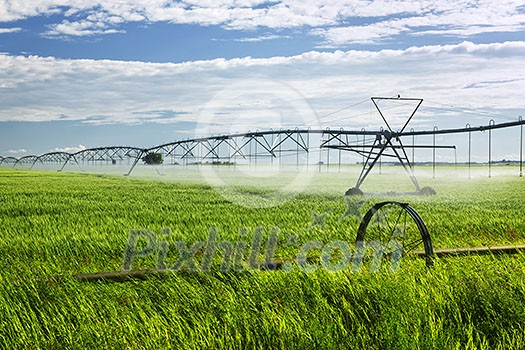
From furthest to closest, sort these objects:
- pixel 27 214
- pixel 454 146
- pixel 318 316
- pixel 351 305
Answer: pixel 454 146
pixel 27 214
pixel 351 305
pixel 318 316

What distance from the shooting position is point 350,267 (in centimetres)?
662

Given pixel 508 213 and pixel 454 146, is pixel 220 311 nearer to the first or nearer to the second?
pixel 508 213

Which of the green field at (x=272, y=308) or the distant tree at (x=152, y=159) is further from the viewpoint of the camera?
the distant tree at (x=152, y=159)

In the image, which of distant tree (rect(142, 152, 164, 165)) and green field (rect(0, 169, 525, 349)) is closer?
green field (rect(0, 169, 525, 349))

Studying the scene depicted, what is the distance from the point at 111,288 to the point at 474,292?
3666 millimetres

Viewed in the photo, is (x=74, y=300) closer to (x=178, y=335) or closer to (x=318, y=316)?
(x=178, y=335)

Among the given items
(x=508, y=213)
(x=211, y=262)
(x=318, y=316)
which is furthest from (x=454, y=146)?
(x=318, y=316)

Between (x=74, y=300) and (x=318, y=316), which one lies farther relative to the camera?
(x=74, y=300)

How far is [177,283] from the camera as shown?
19.6 feet

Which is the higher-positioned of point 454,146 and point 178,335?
point 454,146

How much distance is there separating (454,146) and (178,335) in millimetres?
25289

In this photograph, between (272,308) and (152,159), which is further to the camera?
(152,159)

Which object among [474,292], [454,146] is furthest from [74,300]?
[454,146]

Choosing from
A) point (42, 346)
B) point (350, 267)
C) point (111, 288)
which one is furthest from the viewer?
point (350, 267)
